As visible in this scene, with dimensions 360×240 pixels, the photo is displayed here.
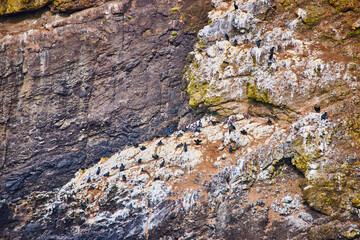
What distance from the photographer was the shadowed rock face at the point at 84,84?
25750 mm

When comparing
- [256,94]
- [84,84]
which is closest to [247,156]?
[256,94]

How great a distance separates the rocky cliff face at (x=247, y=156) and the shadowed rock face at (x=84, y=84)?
1568 mm

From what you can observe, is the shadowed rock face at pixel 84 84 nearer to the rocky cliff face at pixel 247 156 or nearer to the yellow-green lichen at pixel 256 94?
the rocky cliff face at pixel 247 156

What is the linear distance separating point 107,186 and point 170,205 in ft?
15.6

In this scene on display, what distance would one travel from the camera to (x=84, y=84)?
26328 mm

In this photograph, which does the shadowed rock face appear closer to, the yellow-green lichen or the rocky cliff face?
the rocky cliff face

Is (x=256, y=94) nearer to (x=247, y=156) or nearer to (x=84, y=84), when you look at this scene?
(x=247, y=156)

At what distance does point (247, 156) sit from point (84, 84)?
1402 centimetres

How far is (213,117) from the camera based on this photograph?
75.5ft

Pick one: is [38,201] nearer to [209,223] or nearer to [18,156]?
[18,156]

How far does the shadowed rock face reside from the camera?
84.5ft

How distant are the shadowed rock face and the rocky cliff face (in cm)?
157

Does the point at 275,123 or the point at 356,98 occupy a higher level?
the point at 356,98

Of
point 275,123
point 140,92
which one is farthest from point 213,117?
point 140,92
